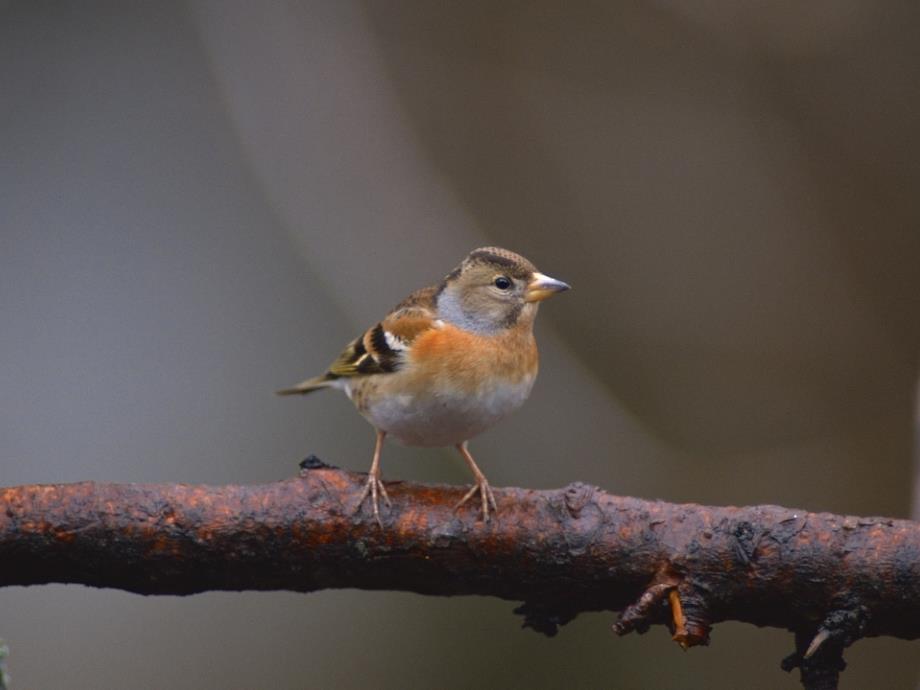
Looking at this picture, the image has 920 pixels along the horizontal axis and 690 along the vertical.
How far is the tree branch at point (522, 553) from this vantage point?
205cm

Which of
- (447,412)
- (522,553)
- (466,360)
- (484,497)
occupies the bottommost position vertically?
(522,553)

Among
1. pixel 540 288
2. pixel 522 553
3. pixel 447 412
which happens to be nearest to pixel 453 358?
pixel 447 412

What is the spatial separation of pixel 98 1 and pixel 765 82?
346 centimetres

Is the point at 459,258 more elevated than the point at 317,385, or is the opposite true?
the point at 459,258

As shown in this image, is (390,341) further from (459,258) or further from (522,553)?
(459,258)

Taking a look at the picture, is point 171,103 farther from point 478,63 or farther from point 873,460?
point 873,460

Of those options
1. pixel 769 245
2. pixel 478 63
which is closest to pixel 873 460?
pixel 769 245

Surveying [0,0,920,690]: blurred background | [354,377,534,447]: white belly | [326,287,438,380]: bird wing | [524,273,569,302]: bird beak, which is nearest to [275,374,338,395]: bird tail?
[326,287,438,380]: bird wing

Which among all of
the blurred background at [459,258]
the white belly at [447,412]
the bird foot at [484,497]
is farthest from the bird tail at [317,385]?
the bird foot at [484,497]

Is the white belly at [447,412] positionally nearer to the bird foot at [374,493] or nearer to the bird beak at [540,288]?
the bird beak at [540,288]

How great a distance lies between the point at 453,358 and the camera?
3.00 metres

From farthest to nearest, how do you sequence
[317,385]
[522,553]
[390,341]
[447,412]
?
[317,385] → [390,341] → [447,412] → [522,553]

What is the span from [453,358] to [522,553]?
0.92 meters

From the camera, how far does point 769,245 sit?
200 inches
